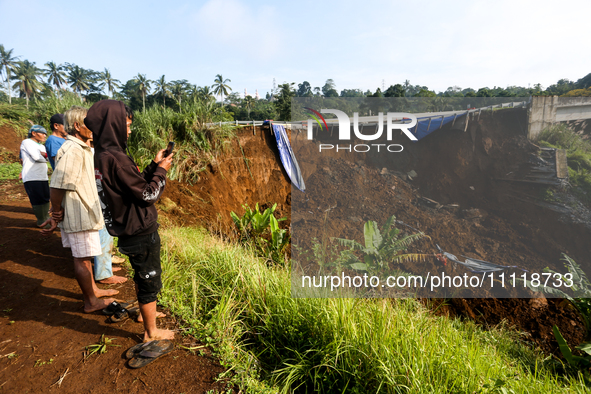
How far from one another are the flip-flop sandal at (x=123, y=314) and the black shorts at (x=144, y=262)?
63cm

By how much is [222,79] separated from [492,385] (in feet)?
181

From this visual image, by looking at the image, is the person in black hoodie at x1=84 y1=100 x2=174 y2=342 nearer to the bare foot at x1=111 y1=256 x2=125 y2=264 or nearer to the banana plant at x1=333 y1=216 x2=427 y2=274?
the bare foot at x1=111 y1=256 x2=125 y2=264

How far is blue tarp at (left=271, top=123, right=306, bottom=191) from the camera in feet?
33.2

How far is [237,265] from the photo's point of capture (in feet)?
10.0

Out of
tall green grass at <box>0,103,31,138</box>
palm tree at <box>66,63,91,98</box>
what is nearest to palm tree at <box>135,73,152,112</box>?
palm tree at <box>66,63,91,98</box>

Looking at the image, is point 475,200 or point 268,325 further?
point 475,200

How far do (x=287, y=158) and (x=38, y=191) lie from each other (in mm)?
7206

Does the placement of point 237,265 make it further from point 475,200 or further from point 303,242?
point 475,200

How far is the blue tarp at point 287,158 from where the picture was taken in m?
10.1

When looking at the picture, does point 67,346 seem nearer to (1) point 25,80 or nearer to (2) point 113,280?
(2) point 113,280

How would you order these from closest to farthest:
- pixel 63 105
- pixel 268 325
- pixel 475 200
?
pixel 268 325, pixel 63 105, pixel 475 200

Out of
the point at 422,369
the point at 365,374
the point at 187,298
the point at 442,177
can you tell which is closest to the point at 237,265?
the point at 187,298

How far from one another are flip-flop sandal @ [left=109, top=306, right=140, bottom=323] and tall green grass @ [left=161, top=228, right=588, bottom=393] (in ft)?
0.88

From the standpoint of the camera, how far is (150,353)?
74.8 inches
